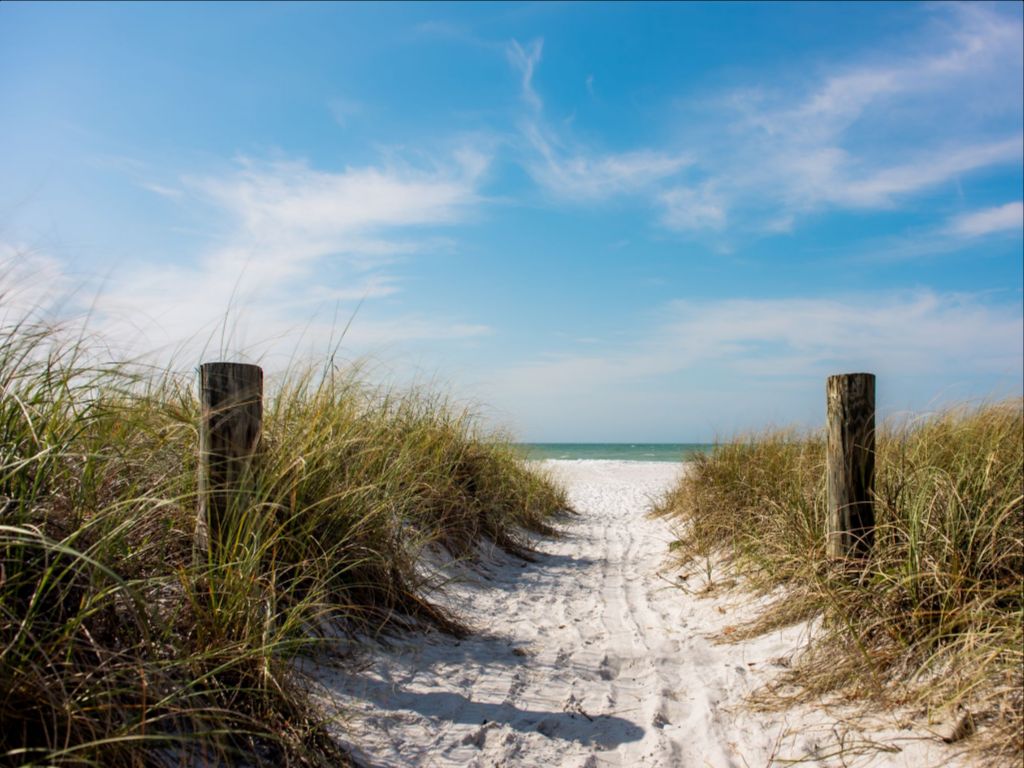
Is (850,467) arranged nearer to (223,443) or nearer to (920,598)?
(920,598)

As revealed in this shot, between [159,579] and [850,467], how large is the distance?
12.0 ft

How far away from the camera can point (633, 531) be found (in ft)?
33.0

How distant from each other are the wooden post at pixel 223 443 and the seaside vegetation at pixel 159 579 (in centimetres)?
9

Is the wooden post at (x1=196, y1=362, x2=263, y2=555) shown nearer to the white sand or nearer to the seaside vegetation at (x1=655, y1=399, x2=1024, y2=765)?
the white sand

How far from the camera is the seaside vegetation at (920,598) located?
263 cm

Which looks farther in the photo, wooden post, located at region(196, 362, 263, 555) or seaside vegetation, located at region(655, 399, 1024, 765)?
wooden post, located at region(196, 362, 263, 555)

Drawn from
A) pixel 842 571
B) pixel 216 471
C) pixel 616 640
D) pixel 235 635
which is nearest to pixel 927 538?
pixel 842 571

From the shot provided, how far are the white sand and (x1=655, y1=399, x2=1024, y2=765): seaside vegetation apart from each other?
0.58 ft

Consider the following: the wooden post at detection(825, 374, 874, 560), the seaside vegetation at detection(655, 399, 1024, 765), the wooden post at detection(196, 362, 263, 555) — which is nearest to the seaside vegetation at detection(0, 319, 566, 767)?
the wooden post at detection(196, 362, 263, 555)

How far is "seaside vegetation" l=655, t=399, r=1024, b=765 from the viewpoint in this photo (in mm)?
2631

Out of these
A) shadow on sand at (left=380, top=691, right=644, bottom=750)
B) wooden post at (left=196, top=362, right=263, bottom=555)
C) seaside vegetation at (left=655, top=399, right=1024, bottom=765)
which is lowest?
shadow on sand at (left=380, top=691, right=644, bottom=750)

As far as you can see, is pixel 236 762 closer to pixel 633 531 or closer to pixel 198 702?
pixel 198 702

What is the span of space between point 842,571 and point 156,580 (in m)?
3.45

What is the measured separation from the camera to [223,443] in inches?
122
